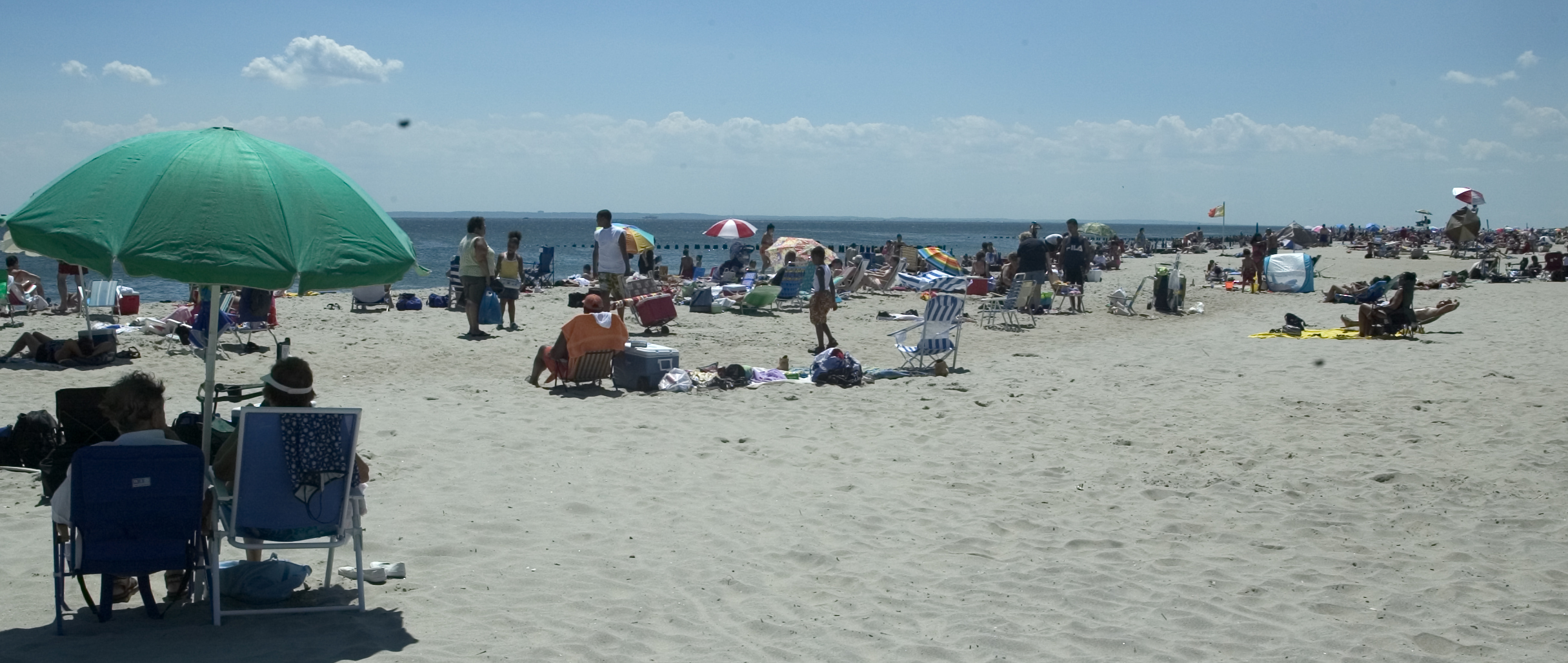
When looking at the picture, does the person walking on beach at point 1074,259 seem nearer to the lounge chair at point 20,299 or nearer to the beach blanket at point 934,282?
the beach blanket at point 934,282

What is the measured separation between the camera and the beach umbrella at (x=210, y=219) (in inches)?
A: 135

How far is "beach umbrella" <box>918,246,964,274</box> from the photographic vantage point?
22.4 m

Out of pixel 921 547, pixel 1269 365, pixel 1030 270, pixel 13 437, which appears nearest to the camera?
pixel 921 547

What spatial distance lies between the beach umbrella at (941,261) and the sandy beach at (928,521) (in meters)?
12.4

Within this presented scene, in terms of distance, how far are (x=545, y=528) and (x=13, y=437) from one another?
299 cm

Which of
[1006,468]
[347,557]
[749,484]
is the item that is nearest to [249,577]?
[347,557]

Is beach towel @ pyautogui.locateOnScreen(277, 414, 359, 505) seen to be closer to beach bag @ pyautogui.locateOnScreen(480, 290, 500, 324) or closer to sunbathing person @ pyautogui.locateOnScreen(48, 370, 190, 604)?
sunbathing person @ pyautogui.locateOnScreen(48, 370, 190, 604)

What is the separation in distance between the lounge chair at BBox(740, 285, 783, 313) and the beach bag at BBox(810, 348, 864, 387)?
250 inches

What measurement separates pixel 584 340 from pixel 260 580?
16.0 ft

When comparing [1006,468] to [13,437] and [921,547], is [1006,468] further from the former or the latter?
[13,437]

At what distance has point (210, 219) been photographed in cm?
349

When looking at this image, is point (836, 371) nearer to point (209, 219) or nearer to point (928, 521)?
point (928, 521)

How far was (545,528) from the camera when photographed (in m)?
4.97

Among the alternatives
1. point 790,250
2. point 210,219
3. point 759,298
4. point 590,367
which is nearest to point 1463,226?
point 790,250
